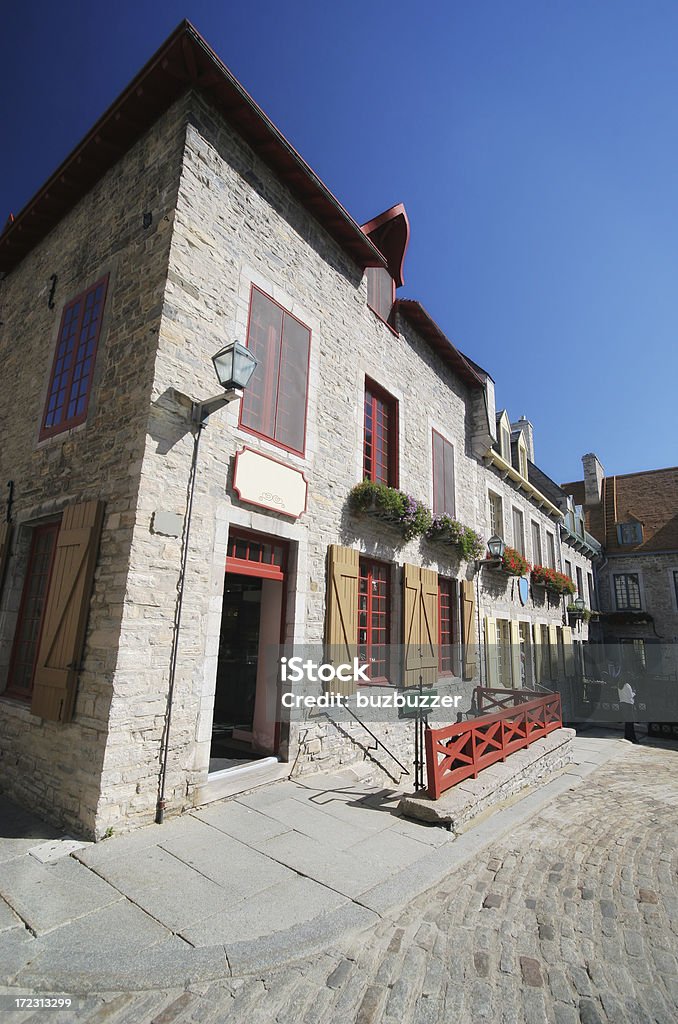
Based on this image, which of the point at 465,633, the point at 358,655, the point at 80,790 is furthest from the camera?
the point at 465,633

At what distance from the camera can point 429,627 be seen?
8930 millimetres

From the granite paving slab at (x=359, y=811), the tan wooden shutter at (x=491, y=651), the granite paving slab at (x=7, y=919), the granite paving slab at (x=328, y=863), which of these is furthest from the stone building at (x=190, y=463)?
the tan wooden shutter at (x=491, y=651)

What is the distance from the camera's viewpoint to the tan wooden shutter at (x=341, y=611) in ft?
22.0

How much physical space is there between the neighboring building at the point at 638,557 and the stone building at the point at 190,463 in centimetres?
1633

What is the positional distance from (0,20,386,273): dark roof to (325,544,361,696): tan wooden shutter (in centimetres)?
535

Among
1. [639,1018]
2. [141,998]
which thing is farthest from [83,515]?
[639,1018]

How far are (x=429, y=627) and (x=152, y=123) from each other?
28.3 feet

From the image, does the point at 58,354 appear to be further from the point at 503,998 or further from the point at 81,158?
the point at 503,998

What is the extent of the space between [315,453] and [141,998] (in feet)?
18.7

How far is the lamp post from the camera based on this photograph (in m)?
4.64

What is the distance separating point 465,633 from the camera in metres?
10.5

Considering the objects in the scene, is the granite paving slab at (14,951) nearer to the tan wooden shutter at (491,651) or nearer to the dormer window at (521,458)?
the tan wooden shutter at (491,651)

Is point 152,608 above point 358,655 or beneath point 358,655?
above

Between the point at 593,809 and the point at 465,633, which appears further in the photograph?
the point at 465,633
